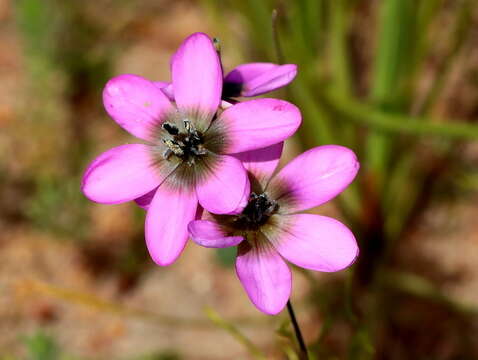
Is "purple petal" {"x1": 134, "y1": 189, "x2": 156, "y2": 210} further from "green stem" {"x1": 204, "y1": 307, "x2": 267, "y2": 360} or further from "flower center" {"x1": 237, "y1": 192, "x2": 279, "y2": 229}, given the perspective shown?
"green stem" {"x1": 204, "y1": 307, "x2": 267, "y2": 360}

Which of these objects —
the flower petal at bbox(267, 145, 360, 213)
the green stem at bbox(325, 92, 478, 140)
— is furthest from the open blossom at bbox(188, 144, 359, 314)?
the green stem at bbox(325, 92, 478, 140)

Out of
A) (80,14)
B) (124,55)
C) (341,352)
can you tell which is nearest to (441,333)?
(341,352)

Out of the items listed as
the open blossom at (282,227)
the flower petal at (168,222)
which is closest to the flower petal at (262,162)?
the open blossom at (282,227)

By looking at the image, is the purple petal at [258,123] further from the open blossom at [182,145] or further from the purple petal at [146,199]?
the purple petal at [146,199]

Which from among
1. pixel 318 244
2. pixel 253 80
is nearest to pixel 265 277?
pixel 318 244

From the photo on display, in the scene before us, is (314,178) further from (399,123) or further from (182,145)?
(399,123)

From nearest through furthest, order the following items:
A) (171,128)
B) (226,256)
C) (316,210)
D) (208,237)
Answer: (208,237) < (171,128) < (226,256) < (316,210)
